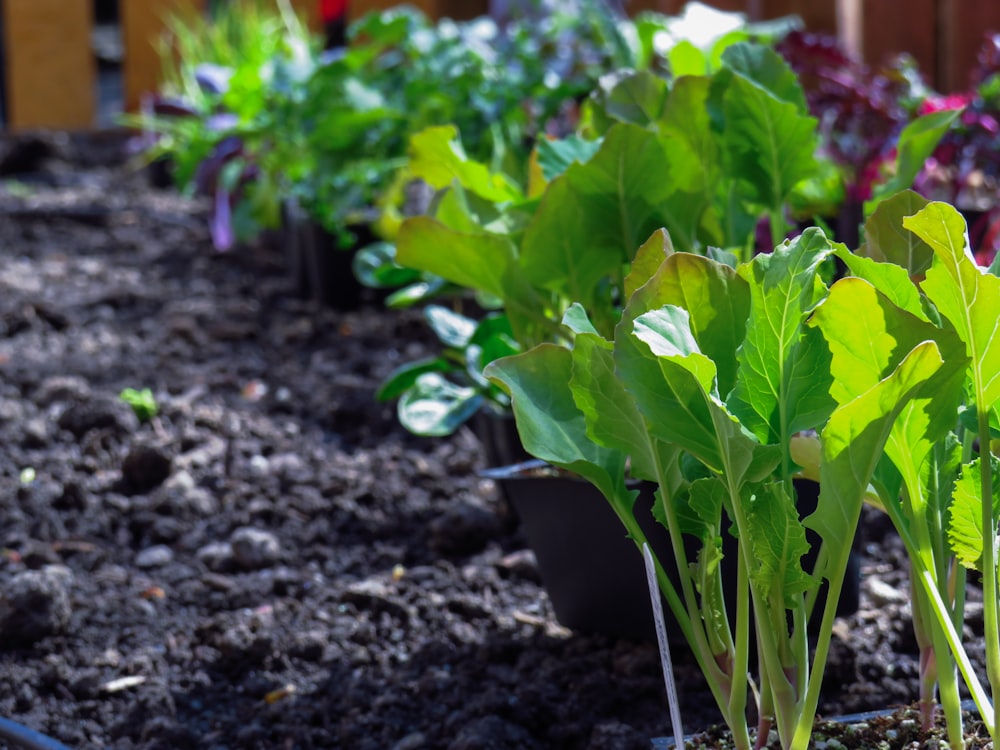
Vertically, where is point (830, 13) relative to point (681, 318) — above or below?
above

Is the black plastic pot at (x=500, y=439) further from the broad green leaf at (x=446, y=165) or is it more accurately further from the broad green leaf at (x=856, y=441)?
the broad green leaf at (x=856, y=441)

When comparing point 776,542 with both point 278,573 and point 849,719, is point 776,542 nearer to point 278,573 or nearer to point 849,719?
point 849,719

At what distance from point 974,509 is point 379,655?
72 cm

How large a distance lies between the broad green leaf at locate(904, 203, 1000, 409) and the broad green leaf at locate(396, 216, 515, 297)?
47cm

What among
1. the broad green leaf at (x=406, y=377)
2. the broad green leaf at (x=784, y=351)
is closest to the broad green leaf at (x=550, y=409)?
the broad green leaf at (x=784, y=351)

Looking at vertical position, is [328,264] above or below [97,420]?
above

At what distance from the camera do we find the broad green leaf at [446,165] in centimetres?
125

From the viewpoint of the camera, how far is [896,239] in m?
0.87

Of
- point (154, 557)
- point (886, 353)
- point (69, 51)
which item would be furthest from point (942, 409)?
point (69, 51)

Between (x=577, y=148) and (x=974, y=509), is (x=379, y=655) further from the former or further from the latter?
(x=974, y=509)

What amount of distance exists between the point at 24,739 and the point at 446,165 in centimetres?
69

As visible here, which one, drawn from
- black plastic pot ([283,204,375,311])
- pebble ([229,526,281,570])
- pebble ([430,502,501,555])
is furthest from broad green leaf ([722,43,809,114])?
black plastic pot ([283,204,375,311])

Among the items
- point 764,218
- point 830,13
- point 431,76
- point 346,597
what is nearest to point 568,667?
point 346,597

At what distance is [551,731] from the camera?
108 cm
